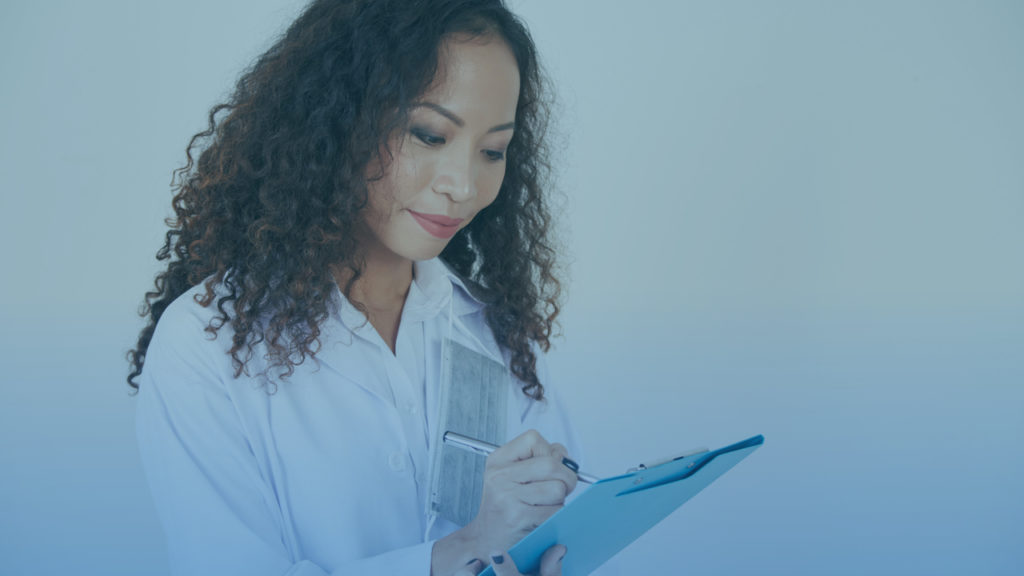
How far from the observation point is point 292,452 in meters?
1.08

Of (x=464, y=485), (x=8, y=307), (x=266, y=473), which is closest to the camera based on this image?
(x=266, y=473)

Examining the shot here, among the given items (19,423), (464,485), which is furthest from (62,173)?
(464,485)

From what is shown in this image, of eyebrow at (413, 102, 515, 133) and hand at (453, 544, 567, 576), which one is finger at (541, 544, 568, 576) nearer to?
hand at (453, 544, 567, 576)

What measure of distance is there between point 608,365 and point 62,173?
1357 mm

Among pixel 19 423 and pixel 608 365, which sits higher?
pixel 19 423

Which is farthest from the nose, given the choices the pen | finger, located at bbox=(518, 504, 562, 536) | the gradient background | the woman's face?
the gradient background

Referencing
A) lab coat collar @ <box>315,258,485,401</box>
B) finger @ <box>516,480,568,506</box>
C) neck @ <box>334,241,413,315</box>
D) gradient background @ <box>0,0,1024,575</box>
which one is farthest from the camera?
gradient background @ <box>0,0,1024,575</box>

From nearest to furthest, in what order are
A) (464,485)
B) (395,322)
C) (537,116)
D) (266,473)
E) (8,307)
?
(266,473)
(464,485)
(395,322)
(537,116)
(8,307)

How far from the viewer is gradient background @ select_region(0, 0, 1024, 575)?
2.01 m

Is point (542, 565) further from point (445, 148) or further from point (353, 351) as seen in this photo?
point (445, 148)

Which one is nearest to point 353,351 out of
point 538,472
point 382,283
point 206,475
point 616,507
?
point 382,283

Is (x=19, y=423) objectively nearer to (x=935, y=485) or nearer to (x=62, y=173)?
(x=62, y=173)

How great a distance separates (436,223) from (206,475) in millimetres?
463

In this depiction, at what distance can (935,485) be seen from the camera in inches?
80.6
